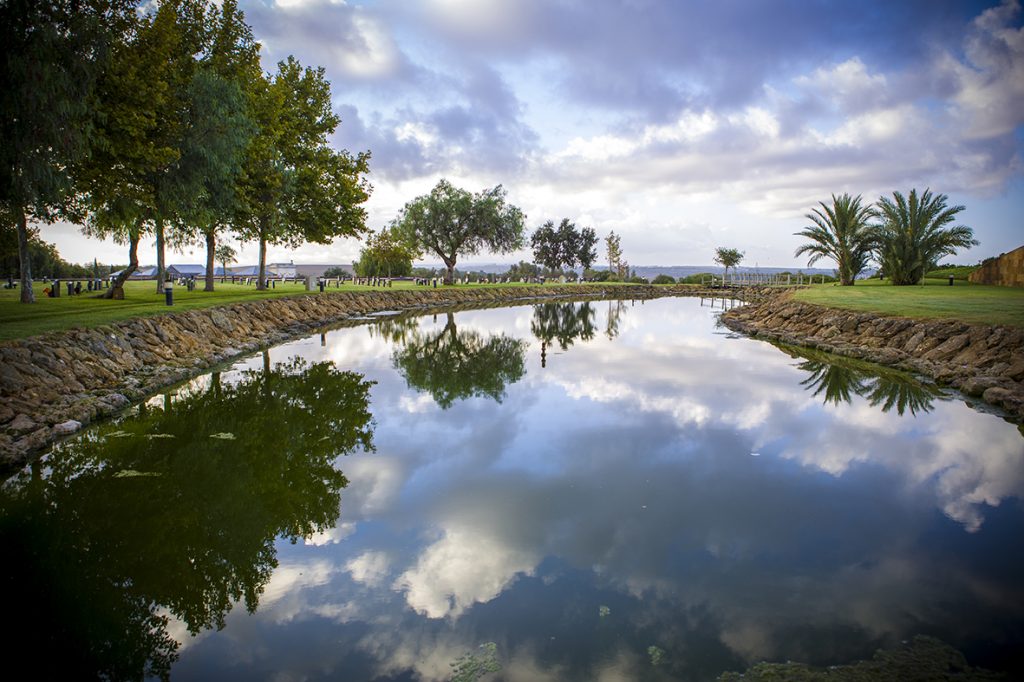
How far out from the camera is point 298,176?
107ft

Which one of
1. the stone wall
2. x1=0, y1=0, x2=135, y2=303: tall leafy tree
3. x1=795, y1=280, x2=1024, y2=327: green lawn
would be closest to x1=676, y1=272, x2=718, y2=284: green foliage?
the stone wall

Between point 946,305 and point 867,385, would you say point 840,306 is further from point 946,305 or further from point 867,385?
point 867,385

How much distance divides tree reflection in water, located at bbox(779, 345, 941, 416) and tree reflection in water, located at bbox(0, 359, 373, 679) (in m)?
10.7

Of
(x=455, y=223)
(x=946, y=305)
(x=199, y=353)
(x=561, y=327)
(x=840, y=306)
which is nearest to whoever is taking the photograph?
(x=199, y=353)

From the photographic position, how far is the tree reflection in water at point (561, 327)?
77.7 ft

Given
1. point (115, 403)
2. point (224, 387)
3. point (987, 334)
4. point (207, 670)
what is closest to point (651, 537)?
point (207, 670)

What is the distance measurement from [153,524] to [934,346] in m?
19.2

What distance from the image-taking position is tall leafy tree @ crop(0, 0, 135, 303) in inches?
490

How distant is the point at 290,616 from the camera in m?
4.75

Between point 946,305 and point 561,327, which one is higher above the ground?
point 946,305

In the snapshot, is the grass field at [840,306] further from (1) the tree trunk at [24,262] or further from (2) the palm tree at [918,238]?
(2) the palm tree at [918,238]

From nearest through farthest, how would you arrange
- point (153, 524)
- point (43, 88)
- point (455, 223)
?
1. point (153, 524)
2. point (43, 88)
3. point (455, 223)

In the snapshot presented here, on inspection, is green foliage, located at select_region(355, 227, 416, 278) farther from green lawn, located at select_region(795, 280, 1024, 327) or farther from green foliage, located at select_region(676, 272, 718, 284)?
green lawn, located at select_region(795, 280, 1024, 327)

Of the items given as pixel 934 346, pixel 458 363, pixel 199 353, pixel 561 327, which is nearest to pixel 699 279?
pixel 561 327
